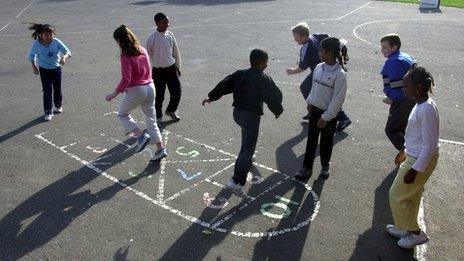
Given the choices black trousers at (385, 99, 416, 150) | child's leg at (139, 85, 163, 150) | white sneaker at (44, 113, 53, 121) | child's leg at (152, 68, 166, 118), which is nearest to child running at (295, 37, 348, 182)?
black trousers at (385, 99, 416, 150)

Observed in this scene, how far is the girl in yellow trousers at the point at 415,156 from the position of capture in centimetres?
415

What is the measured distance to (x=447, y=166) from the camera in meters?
6.73

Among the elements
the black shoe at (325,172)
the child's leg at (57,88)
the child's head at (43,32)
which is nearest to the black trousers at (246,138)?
the black shoe at (325,172)

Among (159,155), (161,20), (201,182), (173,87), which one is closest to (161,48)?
(161,20)

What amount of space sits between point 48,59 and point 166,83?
231 centimetres

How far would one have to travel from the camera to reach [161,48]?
7770 mm

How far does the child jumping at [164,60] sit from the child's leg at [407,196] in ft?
15.7

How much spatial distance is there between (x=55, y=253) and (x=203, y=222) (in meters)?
1.68

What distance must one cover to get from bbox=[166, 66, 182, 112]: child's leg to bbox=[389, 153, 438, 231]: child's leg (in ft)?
15.7

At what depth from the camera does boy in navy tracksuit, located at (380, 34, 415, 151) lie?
587 cm

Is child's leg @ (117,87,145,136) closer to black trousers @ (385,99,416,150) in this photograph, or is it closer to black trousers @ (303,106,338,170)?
black trousers @ (303,106,338,170)

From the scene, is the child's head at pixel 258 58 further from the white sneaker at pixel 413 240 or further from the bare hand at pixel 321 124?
the white sneaker at pixel 413 240

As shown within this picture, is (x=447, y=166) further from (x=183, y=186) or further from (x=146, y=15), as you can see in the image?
(x=146, y=15)

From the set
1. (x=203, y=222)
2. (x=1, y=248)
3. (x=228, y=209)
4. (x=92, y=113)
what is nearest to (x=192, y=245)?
(x=203, y=222)
